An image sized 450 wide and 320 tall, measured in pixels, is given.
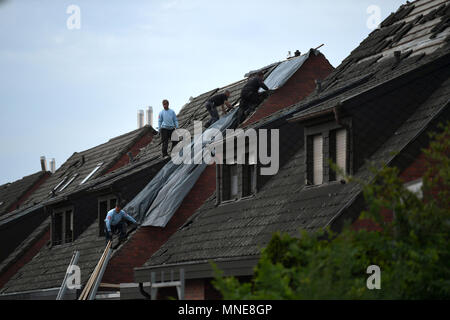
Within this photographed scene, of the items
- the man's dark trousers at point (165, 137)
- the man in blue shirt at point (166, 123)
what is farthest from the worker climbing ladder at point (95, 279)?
the man in blue shirt at point (166, 123)

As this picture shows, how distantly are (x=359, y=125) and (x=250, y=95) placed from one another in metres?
9.24

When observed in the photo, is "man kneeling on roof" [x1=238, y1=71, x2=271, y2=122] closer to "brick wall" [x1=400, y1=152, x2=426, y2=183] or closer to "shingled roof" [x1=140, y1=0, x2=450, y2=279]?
"shingled roof" [x1=140, y1=0, x2=450, y2=279]

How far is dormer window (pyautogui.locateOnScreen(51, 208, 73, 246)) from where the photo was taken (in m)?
31.9

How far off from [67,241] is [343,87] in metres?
14.0

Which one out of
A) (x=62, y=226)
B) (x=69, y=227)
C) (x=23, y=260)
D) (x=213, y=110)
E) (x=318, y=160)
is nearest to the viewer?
(x=318, y=160)

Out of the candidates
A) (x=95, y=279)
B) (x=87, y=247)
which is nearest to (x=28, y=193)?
(x=87, y=247)

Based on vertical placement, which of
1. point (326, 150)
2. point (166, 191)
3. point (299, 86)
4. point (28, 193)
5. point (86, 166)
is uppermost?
point (299, 86)

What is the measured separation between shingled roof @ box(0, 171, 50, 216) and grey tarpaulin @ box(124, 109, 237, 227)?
905 inches

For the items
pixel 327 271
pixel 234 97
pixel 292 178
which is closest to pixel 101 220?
pixel 234 97

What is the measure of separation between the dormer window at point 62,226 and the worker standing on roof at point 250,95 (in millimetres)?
8124

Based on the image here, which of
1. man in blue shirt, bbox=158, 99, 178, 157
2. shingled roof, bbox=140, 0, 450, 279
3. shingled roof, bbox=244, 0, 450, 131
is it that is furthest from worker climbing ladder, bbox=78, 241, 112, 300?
shingled roof, bbox=244, 0, 450, 131

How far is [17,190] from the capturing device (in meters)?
51.0

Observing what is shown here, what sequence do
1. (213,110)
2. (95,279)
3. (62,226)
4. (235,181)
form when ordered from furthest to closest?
(62,226)
(213,110)
(95,279)
(235,181)

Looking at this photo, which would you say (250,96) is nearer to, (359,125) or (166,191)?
(166,191)
